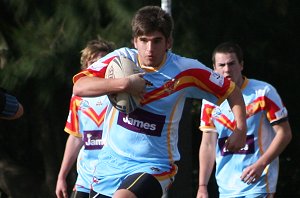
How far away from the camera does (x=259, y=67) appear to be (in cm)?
1312

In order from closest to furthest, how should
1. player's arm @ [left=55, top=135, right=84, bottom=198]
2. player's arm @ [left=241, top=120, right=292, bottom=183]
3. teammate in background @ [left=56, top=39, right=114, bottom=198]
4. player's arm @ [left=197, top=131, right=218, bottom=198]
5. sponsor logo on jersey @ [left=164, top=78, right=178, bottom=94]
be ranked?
sponsor logo on jersey @ [left=164, top=78, right=178, bottom=94] → player's arm @ [left=241, top=120, right=292, bottom=183] → teammate in background @ [left=56, top=39, right=114, bottom=198] → player's arm @ [left=197, top=131, right=218, bottom=198] → player's arm @ [left=55, top=135, right=84, bottom=198]

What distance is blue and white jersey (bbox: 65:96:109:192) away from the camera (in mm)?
8031

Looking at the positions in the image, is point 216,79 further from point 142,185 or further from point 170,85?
point 142,185

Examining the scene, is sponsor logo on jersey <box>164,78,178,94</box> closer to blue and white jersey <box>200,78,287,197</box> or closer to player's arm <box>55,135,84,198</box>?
blue and white jersey <box>200,78,287,197</box>

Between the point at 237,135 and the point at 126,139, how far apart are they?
2.46ft

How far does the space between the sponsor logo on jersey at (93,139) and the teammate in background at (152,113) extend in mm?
1441

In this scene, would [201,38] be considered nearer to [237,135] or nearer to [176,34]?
[176,34]

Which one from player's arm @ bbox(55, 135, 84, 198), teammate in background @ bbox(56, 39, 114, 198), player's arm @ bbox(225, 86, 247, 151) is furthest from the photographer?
player's arm @ bbox(55, 135, 84, 198)

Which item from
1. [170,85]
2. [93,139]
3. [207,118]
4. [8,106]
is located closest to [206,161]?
[207,118]

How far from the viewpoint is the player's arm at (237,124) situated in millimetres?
6348

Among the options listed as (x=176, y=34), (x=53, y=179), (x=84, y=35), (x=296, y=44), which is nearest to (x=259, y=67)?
(x=296, y=44)

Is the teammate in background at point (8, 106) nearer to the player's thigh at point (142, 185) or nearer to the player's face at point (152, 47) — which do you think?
the player's thigh at point (142, 185)

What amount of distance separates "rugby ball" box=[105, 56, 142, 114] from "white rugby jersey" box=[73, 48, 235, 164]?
172 mm

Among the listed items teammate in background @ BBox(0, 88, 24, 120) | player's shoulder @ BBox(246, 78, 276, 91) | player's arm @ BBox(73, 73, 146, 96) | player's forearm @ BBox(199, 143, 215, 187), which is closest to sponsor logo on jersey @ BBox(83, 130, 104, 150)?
player's forearm @ BBox(199, 143, 215, 187)
